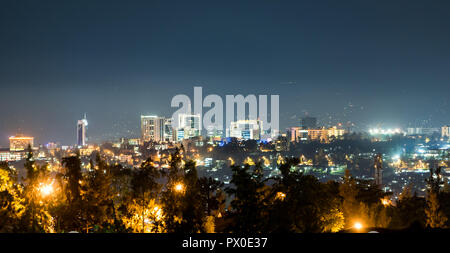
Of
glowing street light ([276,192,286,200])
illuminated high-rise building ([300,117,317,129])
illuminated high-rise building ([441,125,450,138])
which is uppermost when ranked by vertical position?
illuminated high-rise building ([300,117,317,129])

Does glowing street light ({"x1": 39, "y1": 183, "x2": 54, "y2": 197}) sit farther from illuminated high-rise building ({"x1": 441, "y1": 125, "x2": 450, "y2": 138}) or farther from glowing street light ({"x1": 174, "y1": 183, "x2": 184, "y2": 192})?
illuminated high-rise building ({"x1": 441, "y1": 125, "x2": 450, "y2": 138})

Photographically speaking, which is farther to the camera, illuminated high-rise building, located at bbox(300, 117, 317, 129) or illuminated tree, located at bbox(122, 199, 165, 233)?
illuminated high-rise building, located at bbox(300, 117, 317, 129)

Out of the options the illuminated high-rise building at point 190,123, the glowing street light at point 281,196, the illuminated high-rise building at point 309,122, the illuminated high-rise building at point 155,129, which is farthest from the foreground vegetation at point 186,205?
the illuminated high-rise building at point 309,122

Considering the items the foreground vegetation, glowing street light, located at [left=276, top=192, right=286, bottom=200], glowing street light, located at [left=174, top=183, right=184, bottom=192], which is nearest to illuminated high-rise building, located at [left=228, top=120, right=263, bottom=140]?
the foreground vegetation

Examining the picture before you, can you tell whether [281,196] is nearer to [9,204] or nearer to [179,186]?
[179,186]

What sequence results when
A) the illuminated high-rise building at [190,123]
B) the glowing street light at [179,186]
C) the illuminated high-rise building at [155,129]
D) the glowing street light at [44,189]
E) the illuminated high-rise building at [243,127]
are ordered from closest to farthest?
the glowing street light at [44,189]
the glowing street light at [179,186]
the illuminated high-rise building at [155,129]
the illuminated high-rise building at [243,127]
the illuminated high-rise building at [190,123]

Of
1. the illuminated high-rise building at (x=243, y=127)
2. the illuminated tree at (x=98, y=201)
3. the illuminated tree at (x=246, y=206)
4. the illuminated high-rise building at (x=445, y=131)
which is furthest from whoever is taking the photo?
the illuminated high-rise building at (x=243, y=127)

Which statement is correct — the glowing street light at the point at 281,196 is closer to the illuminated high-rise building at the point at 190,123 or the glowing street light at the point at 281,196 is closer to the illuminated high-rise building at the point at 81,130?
the illuminated high-rise building at the point at 190,123

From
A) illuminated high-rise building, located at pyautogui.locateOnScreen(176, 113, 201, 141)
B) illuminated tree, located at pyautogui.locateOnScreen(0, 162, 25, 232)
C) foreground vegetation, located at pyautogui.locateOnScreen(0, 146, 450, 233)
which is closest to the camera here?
foreground vegetation, located at pyautogui.locateOnScreen(0, 146, 450, 233)

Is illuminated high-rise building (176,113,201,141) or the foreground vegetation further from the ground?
illuminated high-rise building (176,113,201,141)
